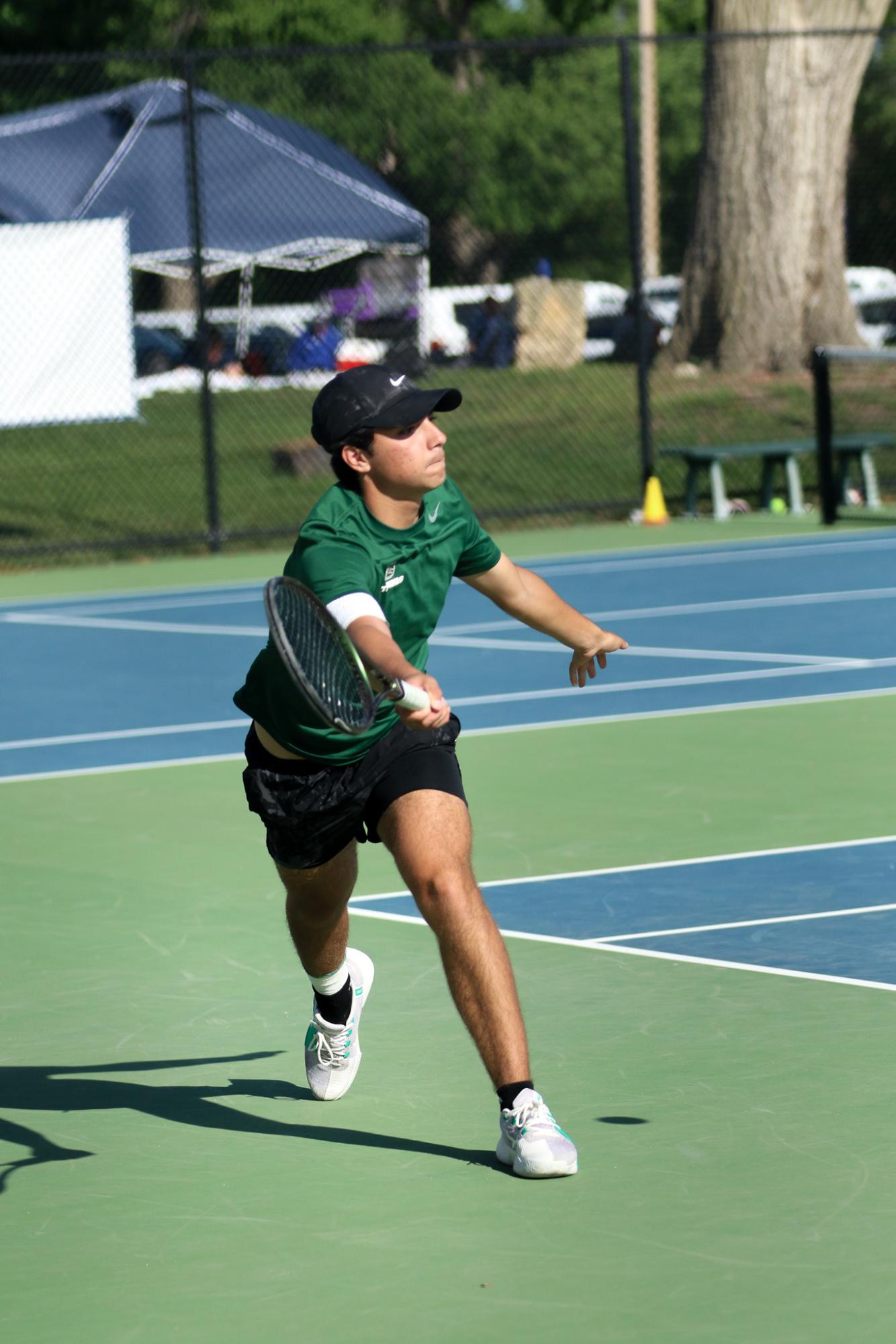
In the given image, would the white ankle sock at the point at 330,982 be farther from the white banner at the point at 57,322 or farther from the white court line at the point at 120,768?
the white banner at the point at 57,322

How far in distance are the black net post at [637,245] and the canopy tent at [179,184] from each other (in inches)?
129

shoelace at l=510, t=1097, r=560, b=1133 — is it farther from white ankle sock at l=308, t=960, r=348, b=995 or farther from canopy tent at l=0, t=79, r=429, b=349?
canopy tent at l=0, t=79, r=429, b=349

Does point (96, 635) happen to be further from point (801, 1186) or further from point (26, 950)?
point (801, 1186)

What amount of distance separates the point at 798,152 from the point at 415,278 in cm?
390

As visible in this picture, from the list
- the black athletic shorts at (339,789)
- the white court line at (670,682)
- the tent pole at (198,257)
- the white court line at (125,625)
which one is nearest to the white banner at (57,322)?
the tent pole at (198,257)

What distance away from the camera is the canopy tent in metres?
18.6

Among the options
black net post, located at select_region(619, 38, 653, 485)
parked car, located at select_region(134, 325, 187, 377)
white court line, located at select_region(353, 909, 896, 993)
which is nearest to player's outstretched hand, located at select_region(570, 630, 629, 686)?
white court line, located at select_region(353, 909, 896, 993)

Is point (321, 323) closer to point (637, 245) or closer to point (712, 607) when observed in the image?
point (637, 245)

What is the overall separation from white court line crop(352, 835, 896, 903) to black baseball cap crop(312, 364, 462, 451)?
2.37 m

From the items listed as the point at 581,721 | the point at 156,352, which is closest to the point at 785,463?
the point at 581,721

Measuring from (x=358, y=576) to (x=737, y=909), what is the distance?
2316mm

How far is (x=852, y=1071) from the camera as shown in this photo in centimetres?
488

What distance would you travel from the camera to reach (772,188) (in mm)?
21344

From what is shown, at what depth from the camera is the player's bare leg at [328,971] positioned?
4750 mm
